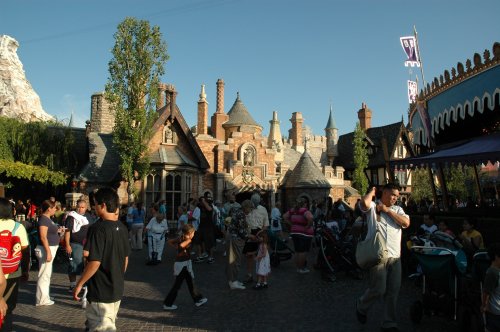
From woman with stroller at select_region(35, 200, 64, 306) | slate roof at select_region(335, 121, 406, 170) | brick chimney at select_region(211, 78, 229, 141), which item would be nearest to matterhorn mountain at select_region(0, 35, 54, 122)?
brick chimney at select_region(211, 78, 229, 141)

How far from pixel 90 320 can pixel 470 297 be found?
184 inches

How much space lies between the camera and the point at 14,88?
7338 cm

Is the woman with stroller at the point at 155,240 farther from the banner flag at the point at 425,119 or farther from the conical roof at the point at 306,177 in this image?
the conical roof at the point at 306,177

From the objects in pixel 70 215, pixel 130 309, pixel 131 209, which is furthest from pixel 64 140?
pixel 130 309

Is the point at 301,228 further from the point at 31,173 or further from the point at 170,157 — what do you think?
the point at 31,173

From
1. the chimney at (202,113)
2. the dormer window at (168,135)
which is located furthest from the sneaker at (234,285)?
the chimney at (202,113)

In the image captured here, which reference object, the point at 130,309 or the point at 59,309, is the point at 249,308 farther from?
the point at 59,309

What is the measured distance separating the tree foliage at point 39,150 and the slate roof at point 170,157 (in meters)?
5.63

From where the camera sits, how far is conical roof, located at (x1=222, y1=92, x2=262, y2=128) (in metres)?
30.5

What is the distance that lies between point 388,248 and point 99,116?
23755mm

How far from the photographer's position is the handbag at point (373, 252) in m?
5.41

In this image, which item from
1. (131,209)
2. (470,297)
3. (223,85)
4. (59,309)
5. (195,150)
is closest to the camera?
(470,297)

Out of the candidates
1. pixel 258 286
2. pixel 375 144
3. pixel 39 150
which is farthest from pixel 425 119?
pixel 375 144

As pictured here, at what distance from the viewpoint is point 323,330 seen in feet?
18.8
